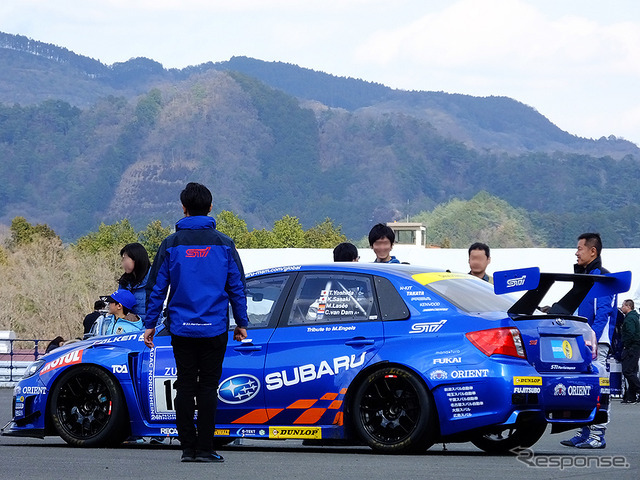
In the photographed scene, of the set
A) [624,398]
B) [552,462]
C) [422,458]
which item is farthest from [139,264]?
[624,398]

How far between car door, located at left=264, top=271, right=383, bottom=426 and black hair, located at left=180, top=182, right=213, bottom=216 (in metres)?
1.27

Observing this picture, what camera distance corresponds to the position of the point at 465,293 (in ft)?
31.1

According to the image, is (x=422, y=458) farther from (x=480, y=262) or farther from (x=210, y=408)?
(x=480, y=262)

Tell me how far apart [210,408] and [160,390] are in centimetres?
113

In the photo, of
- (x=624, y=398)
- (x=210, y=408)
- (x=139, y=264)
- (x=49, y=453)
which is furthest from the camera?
(x=624, y=398)

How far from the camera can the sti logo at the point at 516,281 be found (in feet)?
29.5

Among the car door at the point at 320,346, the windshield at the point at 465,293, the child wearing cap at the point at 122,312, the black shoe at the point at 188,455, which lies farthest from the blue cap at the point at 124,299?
the windshield at the point at 465,293

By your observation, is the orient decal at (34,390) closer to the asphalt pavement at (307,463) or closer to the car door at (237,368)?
the asphalt pavement at (307,463)

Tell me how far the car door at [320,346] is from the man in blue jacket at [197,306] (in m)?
0.80

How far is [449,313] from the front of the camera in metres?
9.14

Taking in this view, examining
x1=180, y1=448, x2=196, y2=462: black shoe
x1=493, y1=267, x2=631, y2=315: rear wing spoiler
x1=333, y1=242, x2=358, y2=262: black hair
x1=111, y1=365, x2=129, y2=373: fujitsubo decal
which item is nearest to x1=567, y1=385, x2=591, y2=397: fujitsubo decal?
x1=493, y1=267, x2=631, y2=315: rear wing spoiler

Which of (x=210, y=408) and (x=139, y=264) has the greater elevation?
(x=139, y=264)

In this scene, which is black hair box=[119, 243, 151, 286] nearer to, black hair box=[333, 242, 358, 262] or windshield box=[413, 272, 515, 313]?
black hair box=[333, 242, 358, 262]

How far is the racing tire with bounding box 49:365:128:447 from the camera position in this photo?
9773 millimetres
